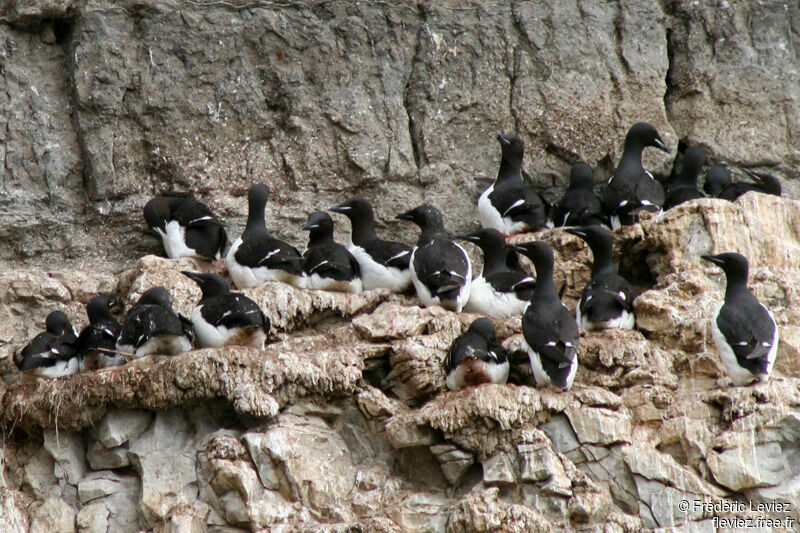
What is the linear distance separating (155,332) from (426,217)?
306 cm

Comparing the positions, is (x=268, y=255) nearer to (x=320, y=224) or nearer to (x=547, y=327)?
(x=320, y=224)

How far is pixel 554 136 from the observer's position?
43.1ft

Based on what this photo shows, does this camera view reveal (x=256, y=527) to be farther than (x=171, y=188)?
No

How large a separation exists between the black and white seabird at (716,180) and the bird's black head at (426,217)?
2782 millimetres

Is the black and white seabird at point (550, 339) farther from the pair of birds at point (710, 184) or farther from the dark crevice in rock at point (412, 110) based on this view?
the dark crevice in rock at point (412, 110)

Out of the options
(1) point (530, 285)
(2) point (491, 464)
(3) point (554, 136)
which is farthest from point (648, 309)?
(3) point (554, 136)

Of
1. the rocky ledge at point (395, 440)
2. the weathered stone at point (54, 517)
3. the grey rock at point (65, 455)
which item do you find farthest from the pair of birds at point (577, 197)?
the weathered stone at point (54, 517)

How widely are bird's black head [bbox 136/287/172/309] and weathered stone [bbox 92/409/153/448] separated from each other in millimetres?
947

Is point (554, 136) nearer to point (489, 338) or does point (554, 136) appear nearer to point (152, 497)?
point (489, 338)

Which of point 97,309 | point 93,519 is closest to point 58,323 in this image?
point 97,309

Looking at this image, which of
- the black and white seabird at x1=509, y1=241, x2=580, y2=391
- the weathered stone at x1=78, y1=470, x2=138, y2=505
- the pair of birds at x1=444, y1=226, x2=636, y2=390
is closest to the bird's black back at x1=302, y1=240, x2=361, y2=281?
the pair of birds at x1=444, y1=226, x2=636, y2=390

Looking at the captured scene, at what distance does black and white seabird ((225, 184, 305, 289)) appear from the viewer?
10.9m

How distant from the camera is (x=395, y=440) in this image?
378 inches

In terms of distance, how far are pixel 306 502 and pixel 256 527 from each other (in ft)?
1.40
